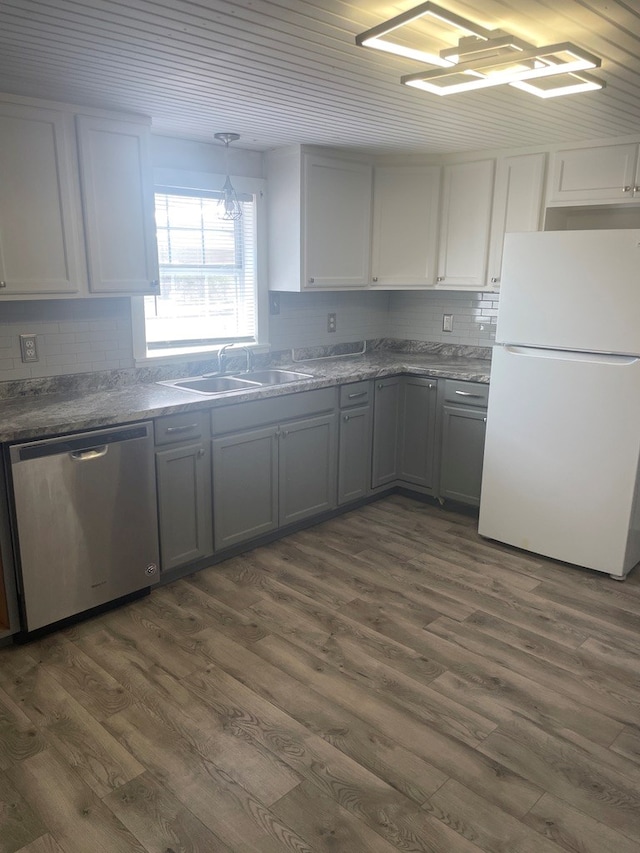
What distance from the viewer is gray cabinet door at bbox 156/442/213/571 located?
305 cm

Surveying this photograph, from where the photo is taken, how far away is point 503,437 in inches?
141

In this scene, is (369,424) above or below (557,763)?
above

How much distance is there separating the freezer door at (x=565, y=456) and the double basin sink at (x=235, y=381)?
118 cm

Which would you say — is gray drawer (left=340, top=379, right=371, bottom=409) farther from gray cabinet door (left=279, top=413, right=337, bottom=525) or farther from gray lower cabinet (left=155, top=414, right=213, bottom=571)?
gray lower cabinet (left=155, top=414, right=213, bottom=571)

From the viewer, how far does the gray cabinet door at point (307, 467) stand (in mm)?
3639

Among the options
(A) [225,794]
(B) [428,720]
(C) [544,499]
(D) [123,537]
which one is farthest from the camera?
(C) [544,499]

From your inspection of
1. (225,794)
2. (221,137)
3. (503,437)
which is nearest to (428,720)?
(225,794)

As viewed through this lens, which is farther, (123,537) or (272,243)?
(272,243)

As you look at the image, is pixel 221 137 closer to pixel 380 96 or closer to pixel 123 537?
pixel 380 96

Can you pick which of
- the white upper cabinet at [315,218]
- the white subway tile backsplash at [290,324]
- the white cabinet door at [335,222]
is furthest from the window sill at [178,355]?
the white cabinet door at [335,222]

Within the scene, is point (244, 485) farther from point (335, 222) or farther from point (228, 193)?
point (335, 222)

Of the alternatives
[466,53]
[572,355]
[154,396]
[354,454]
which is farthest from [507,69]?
[354,454]

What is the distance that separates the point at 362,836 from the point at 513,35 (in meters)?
2.40

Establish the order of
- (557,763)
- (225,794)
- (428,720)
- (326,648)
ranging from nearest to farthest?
(225,794)
(557,763)
(428,720)
(326,648)
